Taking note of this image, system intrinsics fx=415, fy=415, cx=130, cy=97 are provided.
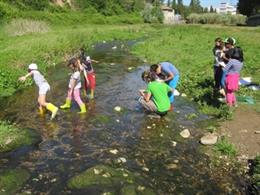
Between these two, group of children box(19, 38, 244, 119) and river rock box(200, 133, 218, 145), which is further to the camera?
group of children box(19, 38, 244, 119)

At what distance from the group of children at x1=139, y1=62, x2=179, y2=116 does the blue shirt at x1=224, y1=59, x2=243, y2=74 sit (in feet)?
6.29

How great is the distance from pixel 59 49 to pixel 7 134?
19120mm

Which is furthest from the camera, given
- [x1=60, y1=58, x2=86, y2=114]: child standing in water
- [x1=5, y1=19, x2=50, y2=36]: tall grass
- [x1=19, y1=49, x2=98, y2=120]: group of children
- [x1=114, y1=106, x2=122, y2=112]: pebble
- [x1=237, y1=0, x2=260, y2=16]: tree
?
[x1=237, y1=0, x2=260, y2=16]: tree

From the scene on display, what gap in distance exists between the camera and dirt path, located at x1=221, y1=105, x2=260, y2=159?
11172 millimetres

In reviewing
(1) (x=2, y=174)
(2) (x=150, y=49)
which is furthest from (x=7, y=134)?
(2) (x=150, y=49)

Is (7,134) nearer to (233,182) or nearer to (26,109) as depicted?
(26,109)

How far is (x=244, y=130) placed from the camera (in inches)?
499

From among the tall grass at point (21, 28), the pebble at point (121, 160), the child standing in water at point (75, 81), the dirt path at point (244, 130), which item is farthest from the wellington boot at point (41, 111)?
the tall grass at point (21, 28)

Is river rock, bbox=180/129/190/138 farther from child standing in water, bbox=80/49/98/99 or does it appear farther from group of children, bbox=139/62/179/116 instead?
child standing in water, bbox=80/49/98/99

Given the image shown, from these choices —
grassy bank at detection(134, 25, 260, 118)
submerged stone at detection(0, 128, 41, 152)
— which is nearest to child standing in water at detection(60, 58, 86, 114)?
submerged stone at detection(0, 128, 41, 152)

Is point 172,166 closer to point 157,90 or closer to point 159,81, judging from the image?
point 157,90

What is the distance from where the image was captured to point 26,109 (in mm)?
15703

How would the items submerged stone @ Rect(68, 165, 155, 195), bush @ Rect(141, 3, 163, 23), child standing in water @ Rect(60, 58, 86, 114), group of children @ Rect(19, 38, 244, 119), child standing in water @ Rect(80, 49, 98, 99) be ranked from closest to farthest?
submerged stone @ Rect(68, 165, 155, 195)
group of children @ Rect(19, 38, 244, 119)
child standing in water @ Rect(60, 58, 86, 114)
child standing in water @ Rect(80, 49, 98, 99)
bush @ Rect(141, 3, 163, 23)

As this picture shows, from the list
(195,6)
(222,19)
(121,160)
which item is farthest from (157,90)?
(195,6)
